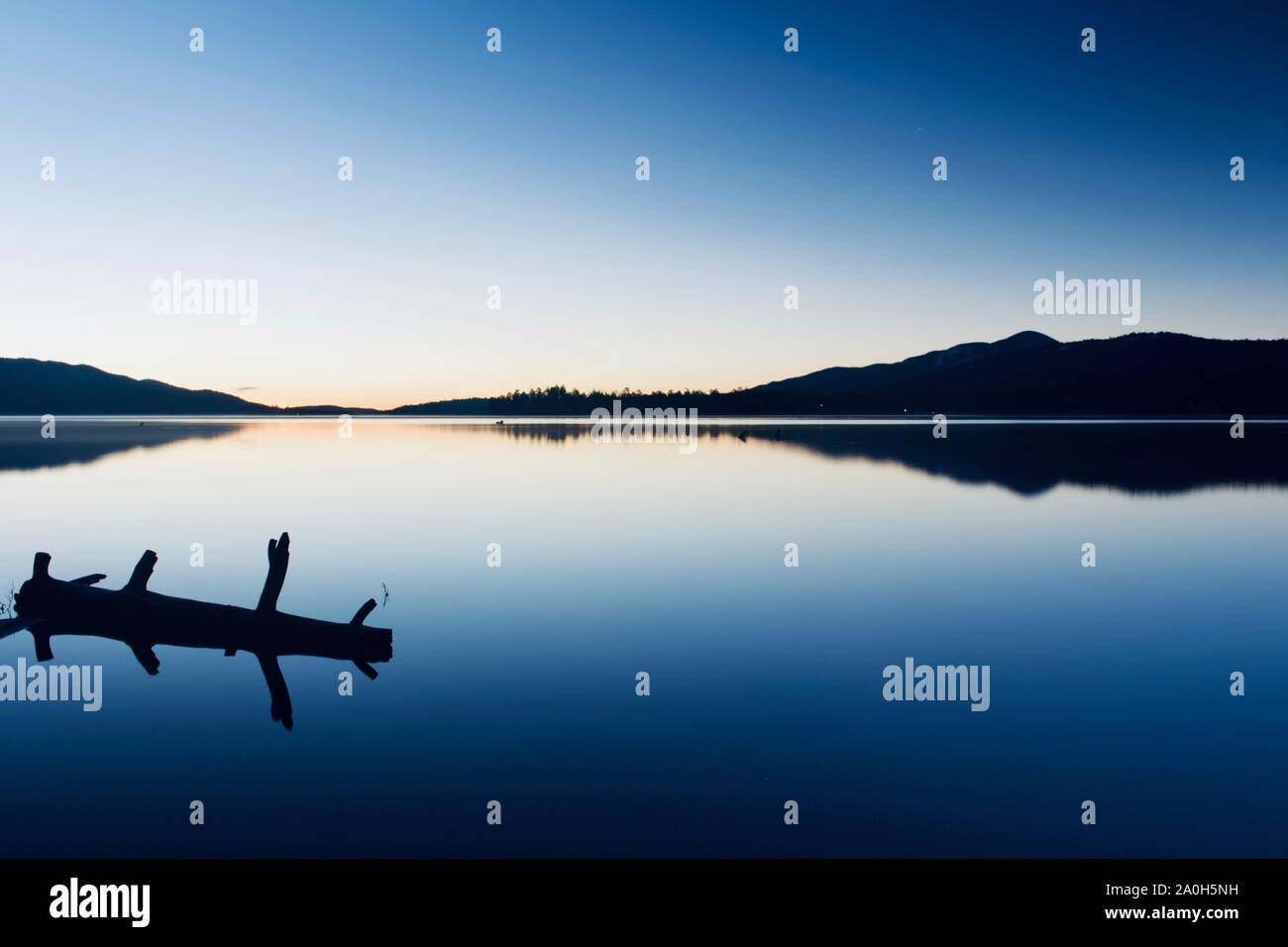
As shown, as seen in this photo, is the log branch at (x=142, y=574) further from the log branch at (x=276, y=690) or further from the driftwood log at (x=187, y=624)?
the log branch at (x=276, y=690)

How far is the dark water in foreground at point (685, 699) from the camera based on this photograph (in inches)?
402

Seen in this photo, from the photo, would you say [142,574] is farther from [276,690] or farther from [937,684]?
[937,684]

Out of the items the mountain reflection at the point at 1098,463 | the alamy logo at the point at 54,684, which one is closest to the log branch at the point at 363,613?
the alamy logo at the point at 54,684

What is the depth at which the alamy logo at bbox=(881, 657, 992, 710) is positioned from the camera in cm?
1516

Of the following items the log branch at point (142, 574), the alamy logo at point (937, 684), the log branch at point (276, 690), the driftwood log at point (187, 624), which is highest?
the log branch at point (142, 574)
